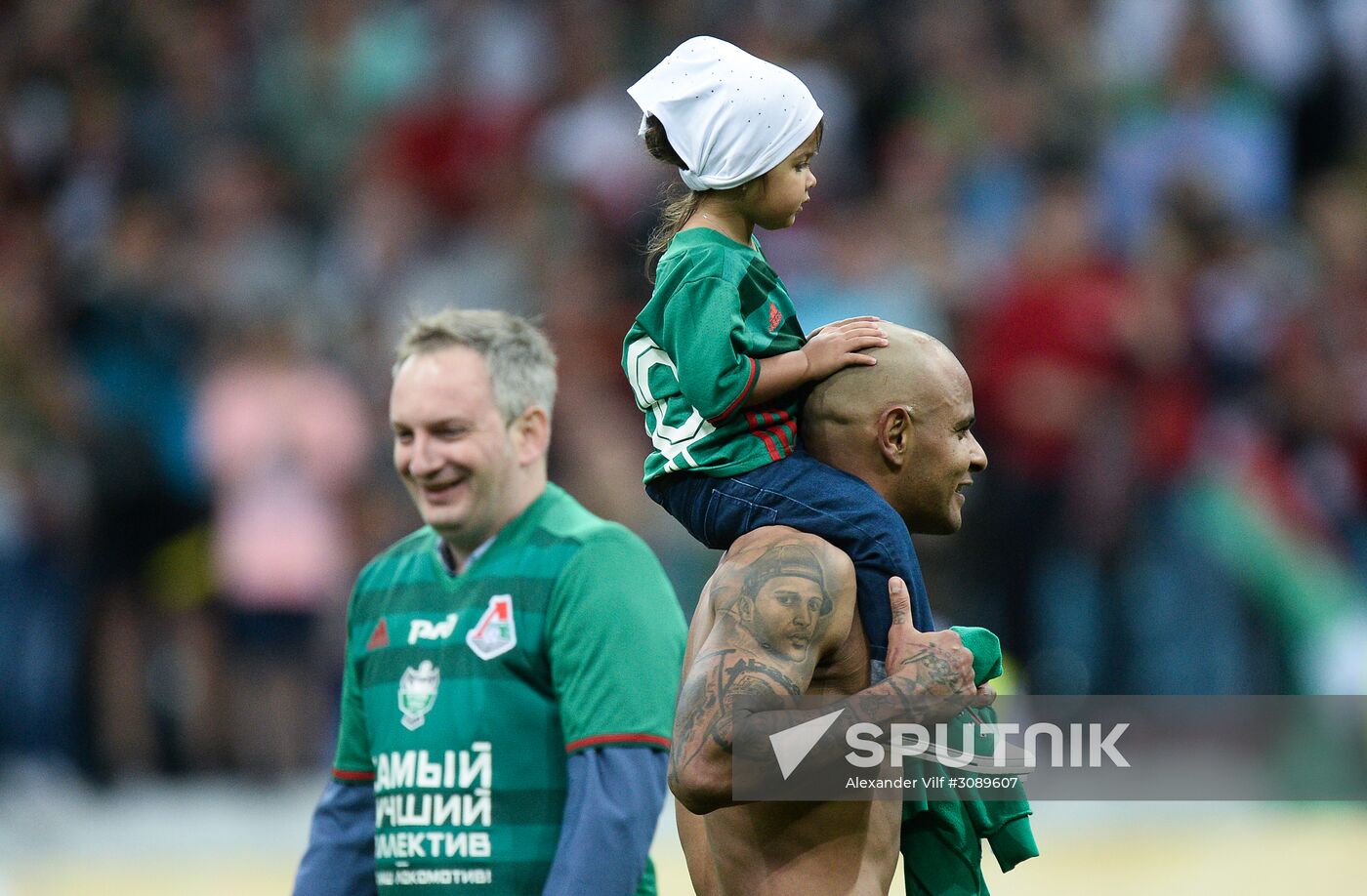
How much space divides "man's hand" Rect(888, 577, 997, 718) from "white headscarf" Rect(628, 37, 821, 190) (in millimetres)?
806

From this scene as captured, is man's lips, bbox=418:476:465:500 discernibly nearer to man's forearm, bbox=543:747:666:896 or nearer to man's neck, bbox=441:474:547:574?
man's neck, bbox=441:474:547:574

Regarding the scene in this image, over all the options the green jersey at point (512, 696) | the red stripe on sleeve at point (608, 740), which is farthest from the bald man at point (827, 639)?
the green jersey at point (512, 696)

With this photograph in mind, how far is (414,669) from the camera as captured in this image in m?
4.27

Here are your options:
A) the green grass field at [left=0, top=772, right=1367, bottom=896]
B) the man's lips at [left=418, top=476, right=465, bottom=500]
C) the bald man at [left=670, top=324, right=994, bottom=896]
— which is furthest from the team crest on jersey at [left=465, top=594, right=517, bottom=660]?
the green grass field at [left=0, top=772, right=1367, bottom=896]

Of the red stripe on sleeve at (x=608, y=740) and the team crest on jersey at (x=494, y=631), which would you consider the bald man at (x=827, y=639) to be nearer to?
the red stripe on sleeve at (x=608, y=740)

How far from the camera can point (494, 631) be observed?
4223 mm

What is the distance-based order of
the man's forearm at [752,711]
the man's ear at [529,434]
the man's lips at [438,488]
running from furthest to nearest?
the man's ear at [529,434]
the man's lips at [438,488]
the man's forearm at [752,711]

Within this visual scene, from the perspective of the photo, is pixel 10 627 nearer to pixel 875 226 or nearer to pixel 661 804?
pixel 875 226

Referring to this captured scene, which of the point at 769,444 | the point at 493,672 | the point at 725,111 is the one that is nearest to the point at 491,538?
the point at 493,672

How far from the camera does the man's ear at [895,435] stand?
3.49m

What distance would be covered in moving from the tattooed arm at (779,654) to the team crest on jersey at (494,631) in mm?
892

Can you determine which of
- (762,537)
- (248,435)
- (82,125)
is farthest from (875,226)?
(762,537)

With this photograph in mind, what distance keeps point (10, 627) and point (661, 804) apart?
6242mm

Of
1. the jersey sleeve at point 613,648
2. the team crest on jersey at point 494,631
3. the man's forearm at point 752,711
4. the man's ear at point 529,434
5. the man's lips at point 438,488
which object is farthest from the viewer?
the man's ear at point 529,434
